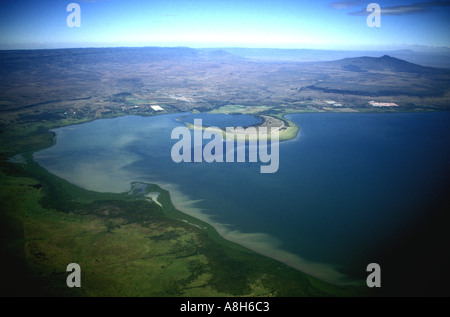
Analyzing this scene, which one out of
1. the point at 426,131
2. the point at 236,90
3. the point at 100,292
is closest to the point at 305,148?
the point at 426,131

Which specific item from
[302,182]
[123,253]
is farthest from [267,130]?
[123,253]

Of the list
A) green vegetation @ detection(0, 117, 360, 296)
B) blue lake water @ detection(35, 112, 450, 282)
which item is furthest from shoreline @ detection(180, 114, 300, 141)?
green vegetation @ detection(0, 117, 360, 296)

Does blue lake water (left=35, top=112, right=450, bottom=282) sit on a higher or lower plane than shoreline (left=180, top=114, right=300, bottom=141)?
lower

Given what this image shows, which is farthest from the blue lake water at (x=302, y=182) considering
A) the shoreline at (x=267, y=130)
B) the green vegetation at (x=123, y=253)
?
the shoreline at (x=267, y=130)

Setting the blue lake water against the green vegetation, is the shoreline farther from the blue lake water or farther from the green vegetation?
the green vegetation

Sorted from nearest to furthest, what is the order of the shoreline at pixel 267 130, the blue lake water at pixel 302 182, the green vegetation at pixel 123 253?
the green vegetation at pixel 123 253, the blue lake water at pixel 302 182, the shoreline at pixel 267 130

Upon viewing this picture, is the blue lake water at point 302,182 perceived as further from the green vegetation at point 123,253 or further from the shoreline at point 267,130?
the shoreline at point 267,130

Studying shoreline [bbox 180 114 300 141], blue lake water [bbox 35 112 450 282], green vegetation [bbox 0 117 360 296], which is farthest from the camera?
shoreline [bbox 180 114 300 141]

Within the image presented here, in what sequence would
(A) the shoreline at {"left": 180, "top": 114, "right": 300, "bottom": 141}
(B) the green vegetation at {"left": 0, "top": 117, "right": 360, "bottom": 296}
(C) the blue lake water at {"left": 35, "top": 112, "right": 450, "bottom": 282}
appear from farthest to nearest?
(A) the shoreline at {"left": 180, "top": 114, "right": 300, "bottom": 141} → (C) the blue lake water at {"left": 35, "top": 112, "right": 450, "bottom": 282} → (B) the green vegetation at {"left": 0, "top": 117, "right": 360, "bottom": 296}

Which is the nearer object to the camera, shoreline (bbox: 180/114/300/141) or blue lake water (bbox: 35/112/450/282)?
blue lake water (bbox: 35/112/450/282)
